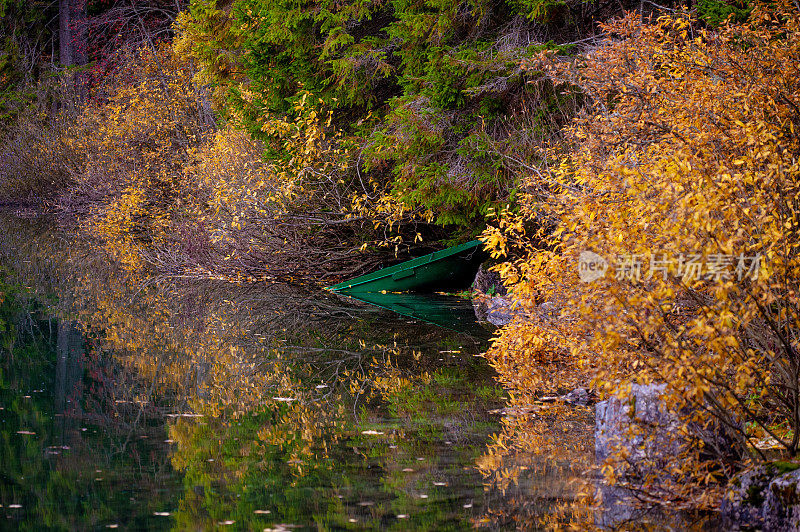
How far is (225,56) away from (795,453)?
697 inches

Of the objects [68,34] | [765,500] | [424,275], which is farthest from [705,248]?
[68,34]

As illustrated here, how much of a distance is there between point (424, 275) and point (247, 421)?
9119 millimetres

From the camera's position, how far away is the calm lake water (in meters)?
5.59

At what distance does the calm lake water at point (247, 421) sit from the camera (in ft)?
18.3

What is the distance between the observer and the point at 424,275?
655 inches

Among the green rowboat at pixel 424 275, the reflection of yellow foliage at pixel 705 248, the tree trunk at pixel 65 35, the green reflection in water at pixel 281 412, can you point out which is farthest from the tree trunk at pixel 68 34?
the reflection of yellow foliage at pixel 705 248

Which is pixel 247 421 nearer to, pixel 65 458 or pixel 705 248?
pixel 65 458

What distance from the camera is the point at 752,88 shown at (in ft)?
19.7

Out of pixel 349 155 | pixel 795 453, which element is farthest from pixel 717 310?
pixel 349 155

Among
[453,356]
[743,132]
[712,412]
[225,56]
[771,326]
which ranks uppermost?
[225,56]

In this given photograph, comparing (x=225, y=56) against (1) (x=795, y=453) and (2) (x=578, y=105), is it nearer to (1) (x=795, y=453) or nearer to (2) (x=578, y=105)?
(2) (x=578, y=105)

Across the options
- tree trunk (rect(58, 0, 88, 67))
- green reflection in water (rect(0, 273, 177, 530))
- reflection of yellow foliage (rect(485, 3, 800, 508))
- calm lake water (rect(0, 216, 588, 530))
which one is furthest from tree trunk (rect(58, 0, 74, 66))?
reflection of yellow foliage (rect(485, 3, 800, 508))

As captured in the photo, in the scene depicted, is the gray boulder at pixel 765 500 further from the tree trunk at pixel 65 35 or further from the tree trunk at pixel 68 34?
the tree trunk at pixel 65 35

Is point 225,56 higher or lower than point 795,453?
higher
